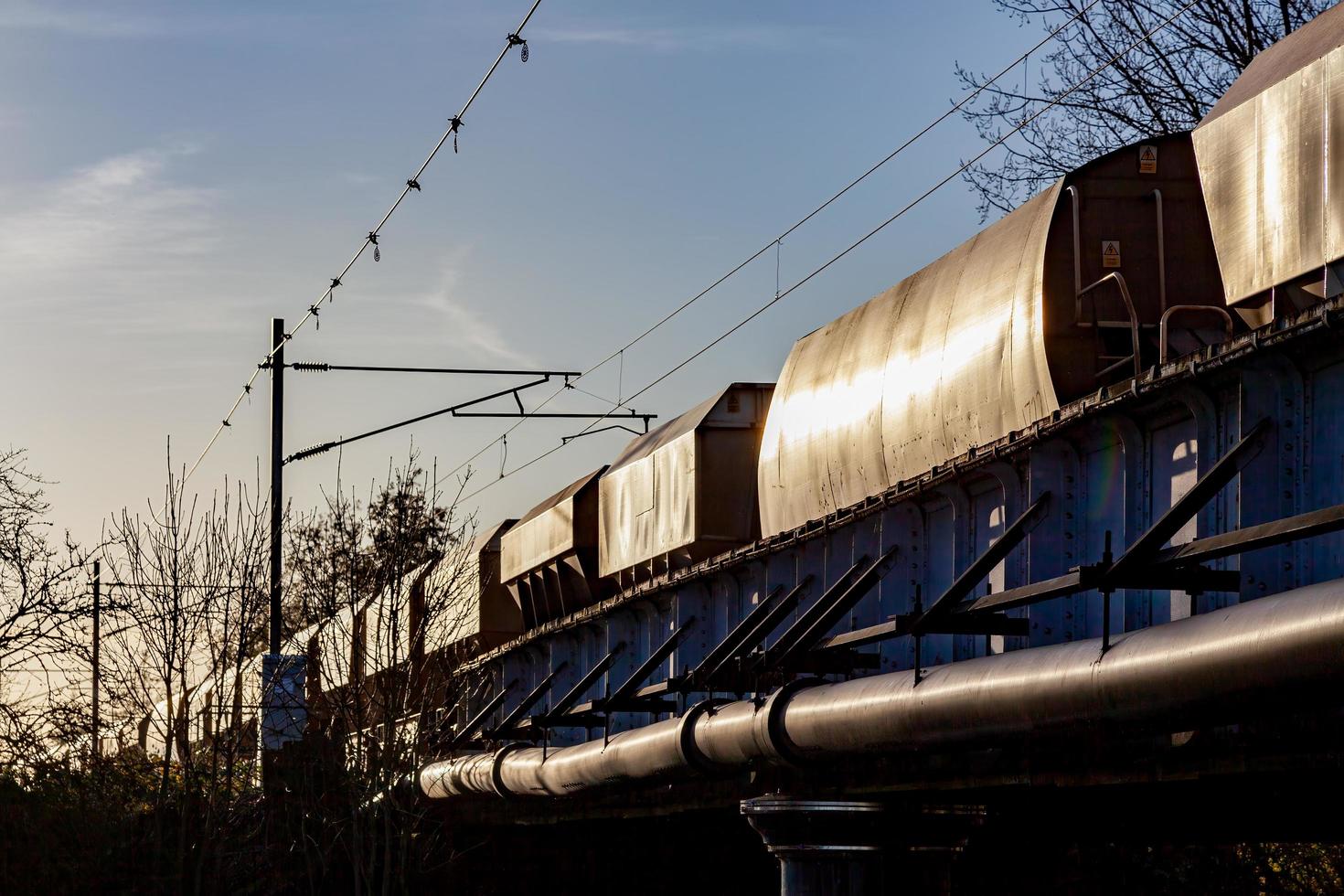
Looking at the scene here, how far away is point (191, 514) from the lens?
2214 centimetres

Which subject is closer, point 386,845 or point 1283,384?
point 1283,384

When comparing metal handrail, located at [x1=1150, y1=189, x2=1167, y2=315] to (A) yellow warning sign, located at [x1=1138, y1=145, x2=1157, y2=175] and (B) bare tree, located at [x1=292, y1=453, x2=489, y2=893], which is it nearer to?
(A) yellow warning sign, located at [x1=1138, y1=145, x2=1157, y2=175]

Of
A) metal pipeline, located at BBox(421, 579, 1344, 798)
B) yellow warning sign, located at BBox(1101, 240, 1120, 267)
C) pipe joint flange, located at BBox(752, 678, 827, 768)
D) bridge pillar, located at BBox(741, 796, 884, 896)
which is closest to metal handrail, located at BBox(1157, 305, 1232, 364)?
yellow warning sign, located at BBox(1101, 240, 1120, 267)

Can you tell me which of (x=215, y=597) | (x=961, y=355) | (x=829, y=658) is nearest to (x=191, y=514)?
(x=215, y=597)

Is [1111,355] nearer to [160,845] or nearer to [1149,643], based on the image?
[1149,643]

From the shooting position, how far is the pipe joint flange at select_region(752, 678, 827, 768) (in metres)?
13.7

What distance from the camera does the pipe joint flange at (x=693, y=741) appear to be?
1572 cm

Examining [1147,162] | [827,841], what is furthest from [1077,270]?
[827,841]

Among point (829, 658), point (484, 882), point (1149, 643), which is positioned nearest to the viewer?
point (1149, 643)

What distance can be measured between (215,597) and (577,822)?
849 centimetres

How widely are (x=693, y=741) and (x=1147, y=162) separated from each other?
634 centimetres

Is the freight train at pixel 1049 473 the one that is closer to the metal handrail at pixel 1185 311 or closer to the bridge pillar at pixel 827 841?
the metal handrail at pixel 1185 311

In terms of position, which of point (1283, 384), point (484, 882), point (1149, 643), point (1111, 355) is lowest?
point (484, 882)

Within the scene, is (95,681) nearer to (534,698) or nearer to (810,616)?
(534,698)
